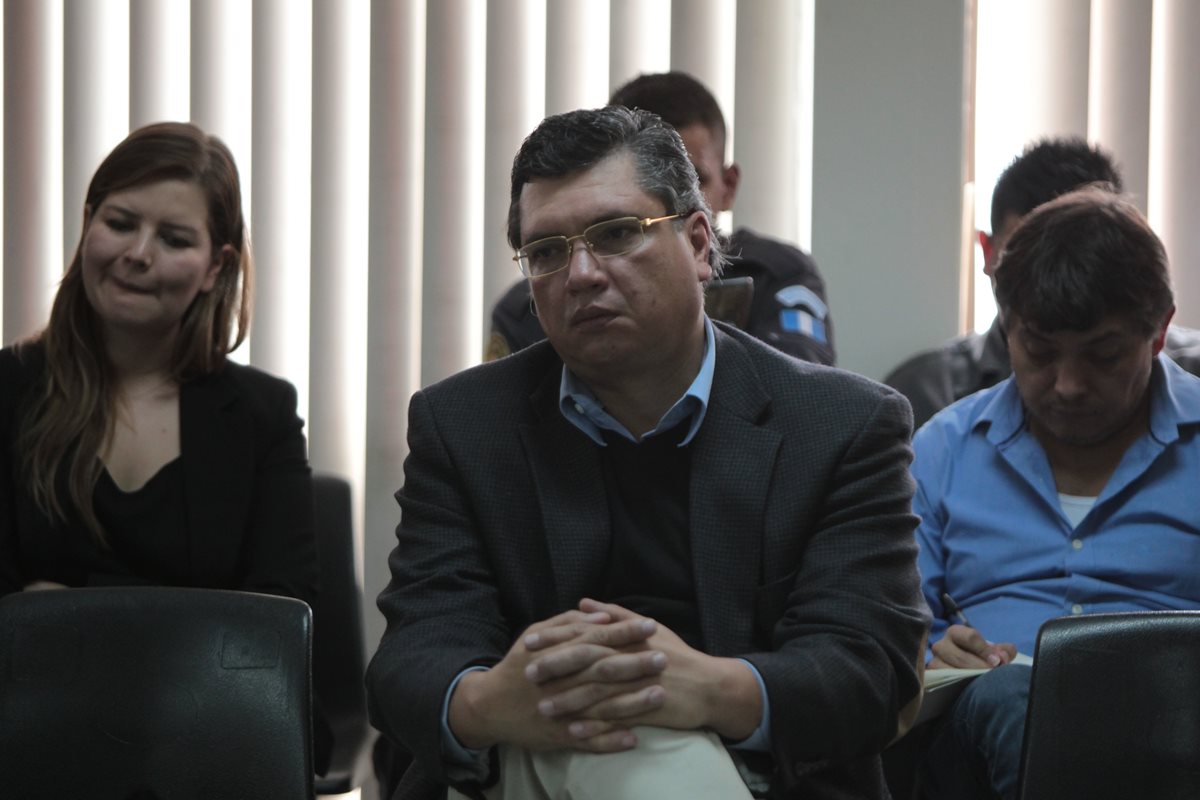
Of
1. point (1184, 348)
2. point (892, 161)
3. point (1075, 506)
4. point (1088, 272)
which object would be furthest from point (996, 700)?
point (892, 161)

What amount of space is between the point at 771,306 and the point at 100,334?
4.22 feet

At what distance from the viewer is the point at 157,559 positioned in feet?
8.21

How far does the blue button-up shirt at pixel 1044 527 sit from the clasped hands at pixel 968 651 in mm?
81

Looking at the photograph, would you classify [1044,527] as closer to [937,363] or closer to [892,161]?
[937,363]

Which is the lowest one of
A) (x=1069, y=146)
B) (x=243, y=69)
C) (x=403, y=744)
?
(x=403, y=744)

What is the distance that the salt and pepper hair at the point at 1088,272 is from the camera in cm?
223

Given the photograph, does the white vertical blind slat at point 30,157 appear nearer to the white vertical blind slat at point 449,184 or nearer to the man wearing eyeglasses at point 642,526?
the white vertical blind slat at point 449,184

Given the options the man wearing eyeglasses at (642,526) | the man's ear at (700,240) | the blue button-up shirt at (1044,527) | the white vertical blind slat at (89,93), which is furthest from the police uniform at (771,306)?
the white vertical blind slat at (89,93)

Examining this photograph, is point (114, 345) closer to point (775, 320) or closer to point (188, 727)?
point (188, 727)

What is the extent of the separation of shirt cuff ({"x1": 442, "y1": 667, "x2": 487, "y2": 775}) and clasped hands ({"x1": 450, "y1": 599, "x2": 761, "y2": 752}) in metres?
0.03

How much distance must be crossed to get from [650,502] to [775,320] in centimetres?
85

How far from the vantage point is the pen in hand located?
2.30 meters

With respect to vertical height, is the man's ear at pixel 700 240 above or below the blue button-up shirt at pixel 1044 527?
above

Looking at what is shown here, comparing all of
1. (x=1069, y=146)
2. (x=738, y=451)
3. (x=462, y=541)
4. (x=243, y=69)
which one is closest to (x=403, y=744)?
(x=462, y=541)
